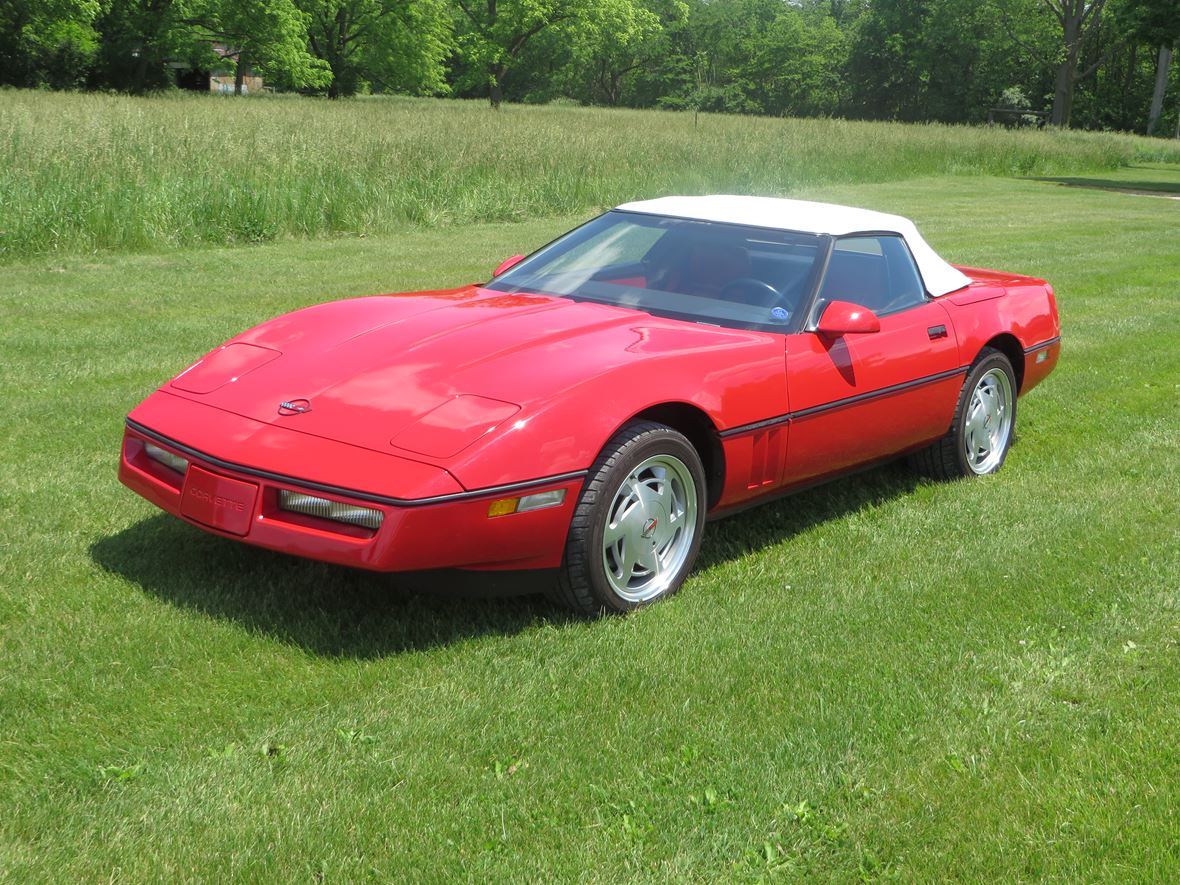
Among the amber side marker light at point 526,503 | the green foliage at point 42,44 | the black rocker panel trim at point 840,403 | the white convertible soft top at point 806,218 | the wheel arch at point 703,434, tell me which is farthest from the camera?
the green foliage at point 42,44

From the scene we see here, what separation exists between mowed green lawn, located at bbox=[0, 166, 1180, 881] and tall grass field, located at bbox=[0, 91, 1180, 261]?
680 centimetres

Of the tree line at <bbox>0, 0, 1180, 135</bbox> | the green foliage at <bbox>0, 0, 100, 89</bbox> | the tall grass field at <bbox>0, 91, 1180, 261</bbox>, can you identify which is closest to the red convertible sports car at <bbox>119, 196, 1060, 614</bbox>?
the tall grass field at <bbox>0, 91, 1180, 261</bbox>

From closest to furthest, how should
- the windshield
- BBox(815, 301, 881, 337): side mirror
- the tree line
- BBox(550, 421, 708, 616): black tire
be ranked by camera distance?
1. BBox(550, 421, 708, 616): black tire
2. BBox(815, 301, 881, 337): side mirror
3. the windshield
4. the tree line

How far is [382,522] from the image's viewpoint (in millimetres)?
3754

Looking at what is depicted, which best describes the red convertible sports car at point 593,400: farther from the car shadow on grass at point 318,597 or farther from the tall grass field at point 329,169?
the tall grass field at point 329,169

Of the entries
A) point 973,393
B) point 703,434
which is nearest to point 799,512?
point 973,393

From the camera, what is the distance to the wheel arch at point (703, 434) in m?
4.54

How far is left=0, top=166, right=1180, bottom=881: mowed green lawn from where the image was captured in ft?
9.68

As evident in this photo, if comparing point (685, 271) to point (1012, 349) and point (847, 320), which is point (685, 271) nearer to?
Answer: point (847, 320)

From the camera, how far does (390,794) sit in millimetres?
3115

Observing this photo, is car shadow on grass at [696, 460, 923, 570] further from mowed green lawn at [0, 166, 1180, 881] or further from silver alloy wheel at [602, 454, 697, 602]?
silver alloy wheel at [602, 454, 697, 602]

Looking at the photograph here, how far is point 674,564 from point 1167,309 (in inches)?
349

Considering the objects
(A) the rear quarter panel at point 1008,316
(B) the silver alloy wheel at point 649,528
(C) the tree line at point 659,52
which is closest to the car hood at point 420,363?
(B) the silver alloy wheel at point 649,528

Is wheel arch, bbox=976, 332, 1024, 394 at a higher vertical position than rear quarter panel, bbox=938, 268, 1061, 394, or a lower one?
lower
